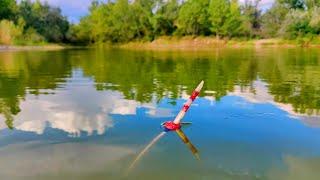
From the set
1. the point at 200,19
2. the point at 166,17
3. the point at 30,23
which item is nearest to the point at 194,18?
the point at 200,19

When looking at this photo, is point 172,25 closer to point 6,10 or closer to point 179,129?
point 6,10

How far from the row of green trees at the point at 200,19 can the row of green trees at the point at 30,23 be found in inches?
466

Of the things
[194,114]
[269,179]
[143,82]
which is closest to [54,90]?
[143,82]

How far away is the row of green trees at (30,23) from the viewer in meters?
102

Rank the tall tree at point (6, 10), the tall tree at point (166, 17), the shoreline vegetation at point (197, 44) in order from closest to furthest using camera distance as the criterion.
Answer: the shoreline vegetation at point (197, 44), the tall tree at point (6, 10), the tall tree at point (166, 17)

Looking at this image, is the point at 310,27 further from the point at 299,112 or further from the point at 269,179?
the point at 269,179

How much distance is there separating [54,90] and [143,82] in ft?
17.3

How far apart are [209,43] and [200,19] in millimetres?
7174

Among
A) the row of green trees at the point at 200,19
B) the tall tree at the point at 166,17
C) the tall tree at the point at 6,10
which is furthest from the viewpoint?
the tall tree at the point at 166,17

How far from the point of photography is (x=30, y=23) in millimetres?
120312

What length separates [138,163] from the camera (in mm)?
9516

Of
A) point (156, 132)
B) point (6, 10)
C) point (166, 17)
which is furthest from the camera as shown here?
point (166, 17)

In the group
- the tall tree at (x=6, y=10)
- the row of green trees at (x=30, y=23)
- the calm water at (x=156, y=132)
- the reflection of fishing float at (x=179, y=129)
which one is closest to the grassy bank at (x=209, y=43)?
the row of green trees at (x=30, y=23)

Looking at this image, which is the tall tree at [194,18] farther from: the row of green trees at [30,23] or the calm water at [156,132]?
the calm water at [156,132]
